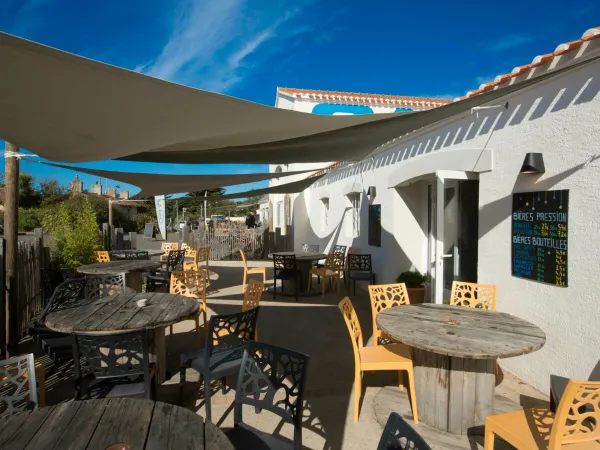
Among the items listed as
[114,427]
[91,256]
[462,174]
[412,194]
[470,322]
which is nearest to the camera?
[114,427]

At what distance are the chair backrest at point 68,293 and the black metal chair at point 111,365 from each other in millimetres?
1650

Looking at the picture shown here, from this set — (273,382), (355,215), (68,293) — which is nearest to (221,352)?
(273,382)

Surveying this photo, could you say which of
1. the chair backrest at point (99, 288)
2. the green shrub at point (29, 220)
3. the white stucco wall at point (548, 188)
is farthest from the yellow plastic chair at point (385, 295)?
the green shrub at point (29, 220)

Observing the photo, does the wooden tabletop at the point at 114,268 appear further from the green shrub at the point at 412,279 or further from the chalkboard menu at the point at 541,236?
the chalkboard menu at the point at 541,236

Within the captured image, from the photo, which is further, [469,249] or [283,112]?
[469,249]

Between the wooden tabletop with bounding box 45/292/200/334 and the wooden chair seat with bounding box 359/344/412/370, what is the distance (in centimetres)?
148

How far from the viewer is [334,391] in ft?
10.5

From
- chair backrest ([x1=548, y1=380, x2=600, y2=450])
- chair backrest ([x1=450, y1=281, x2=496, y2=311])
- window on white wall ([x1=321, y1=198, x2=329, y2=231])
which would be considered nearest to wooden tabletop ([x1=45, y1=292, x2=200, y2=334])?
chair backrest ([x1=548, y1=380, x2=600, y2=450])

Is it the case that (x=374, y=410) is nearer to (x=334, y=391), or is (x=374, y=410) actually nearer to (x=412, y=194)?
(x=334, y=391)

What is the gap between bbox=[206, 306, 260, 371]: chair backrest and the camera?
2.70 meters

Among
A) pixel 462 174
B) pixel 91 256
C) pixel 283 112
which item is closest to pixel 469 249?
pixel 462 174

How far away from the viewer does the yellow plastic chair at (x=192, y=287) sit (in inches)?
173

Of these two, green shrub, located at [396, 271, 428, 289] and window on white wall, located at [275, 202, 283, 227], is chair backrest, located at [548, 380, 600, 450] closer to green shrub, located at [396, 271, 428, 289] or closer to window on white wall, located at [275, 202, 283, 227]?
green shrub, located at [396, 271, 428, 289]

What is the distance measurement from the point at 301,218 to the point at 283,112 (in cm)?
1081
